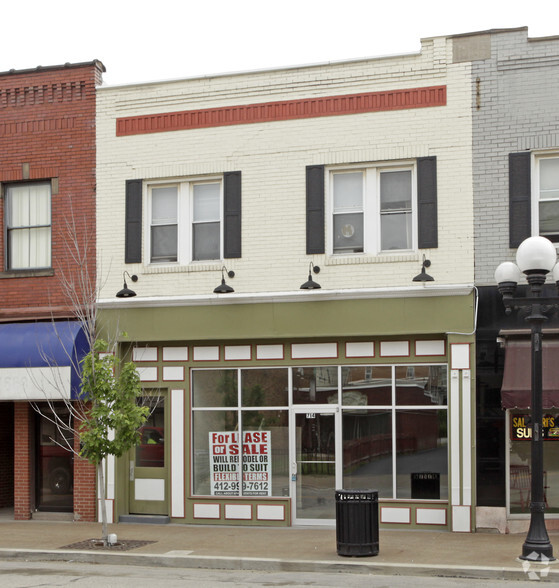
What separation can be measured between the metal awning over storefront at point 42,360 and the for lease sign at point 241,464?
2.76m

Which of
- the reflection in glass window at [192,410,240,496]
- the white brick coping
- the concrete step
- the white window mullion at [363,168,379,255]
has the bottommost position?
the concrete step

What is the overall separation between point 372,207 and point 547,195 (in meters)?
2.88

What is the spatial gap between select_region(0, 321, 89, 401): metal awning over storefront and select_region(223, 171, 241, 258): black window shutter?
119 inches

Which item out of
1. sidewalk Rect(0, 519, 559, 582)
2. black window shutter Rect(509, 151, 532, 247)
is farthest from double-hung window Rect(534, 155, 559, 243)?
sidewalk Rect(0, 519, 559, 582)

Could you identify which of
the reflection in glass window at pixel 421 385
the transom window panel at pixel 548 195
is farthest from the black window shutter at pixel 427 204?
the reflection in glass window at pixel 421 385

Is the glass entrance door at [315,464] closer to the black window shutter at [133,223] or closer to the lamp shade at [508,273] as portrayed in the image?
the black window shutter at [133,223]

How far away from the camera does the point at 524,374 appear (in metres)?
14.7

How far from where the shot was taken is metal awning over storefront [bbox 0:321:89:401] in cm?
1628

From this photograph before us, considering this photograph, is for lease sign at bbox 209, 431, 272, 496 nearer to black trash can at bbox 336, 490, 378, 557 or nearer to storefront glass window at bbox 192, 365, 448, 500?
storefront glass window at bbox 192, 365, 448, 500

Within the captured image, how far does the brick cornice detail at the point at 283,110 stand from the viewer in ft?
52.2

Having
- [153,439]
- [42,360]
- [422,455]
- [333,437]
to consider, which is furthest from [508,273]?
[42,360]

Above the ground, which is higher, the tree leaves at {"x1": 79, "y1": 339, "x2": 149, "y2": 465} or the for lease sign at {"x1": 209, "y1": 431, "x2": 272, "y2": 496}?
the tree leaves at {"x1": 79, "y1": 339, "x2": 149, "y2": 465}

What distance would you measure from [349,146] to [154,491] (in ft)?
23.1

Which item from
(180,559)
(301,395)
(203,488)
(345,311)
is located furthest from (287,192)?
(180,559)
